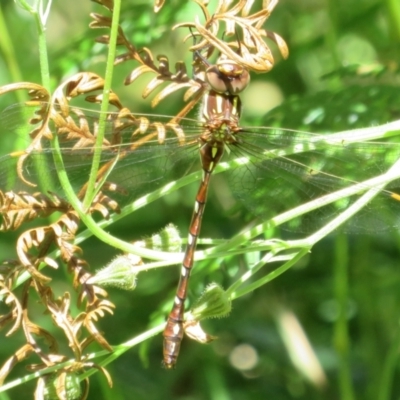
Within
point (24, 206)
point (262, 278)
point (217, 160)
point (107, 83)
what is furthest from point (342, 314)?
point (107, 83)

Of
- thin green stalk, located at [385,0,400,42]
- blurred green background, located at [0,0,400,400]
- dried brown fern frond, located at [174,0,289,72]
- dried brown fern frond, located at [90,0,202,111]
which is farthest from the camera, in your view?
blurred green background, located at [0,0,400,400]

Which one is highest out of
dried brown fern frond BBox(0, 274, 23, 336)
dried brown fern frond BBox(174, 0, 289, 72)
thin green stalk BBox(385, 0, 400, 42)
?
thin green stalk BBox(385, 0, 400, 42)

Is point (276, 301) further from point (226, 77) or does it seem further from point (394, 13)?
point (226, 77)

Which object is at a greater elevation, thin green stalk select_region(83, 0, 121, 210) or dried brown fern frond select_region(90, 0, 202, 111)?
dried brown fern frond select_region(90, 0, 202, 111)

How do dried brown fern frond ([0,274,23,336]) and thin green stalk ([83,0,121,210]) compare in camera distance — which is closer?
thin green stalk ([83,0,121,210])

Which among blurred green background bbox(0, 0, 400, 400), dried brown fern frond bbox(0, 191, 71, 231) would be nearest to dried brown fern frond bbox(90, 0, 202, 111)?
dried brown fern frond bbox(0, 191, 71, 231)

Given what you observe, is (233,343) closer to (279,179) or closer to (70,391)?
(279,179)

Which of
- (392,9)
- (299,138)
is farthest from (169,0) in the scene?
(299,138)

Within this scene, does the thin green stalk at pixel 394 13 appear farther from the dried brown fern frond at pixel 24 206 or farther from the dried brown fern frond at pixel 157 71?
the dried brown fern frond at pixel 24 206

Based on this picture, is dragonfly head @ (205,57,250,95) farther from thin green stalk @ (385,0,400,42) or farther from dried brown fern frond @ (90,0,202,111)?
thin green stalk @ (385,0,400,42)
